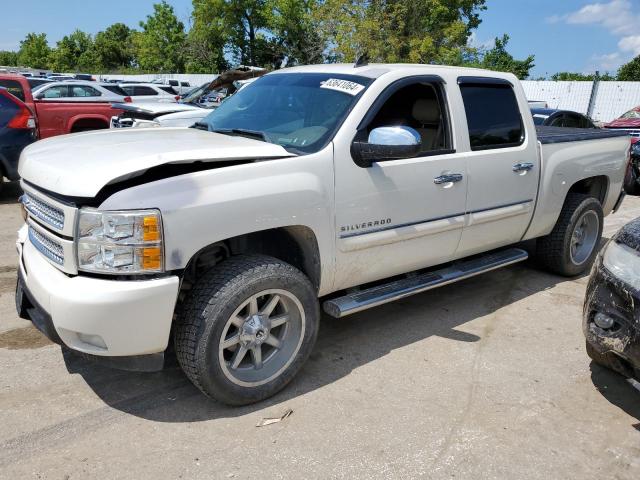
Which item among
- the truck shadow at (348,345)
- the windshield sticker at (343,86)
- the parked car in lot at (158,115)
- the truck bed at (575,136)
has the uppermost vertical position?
the windshield sticker at (343,86)

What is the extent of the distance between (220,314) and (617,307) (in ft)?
6.94

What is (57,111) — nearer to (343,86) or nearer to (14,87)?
(14,87)

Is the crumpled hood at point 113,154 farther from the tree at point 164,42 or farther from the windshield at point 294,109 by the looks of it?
the tree at point 164,42

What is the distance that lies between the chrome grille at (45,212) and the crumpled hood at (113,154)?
11cm

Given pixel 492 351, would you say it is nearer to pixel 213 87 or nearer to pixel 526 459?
pixel 526 459

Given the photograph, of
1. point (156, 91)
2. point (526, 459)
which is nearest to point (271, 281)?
point (526, 459)

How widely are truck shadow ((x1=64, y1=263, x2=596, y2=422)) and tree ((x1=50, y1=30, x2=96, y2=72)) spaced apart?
265 feet

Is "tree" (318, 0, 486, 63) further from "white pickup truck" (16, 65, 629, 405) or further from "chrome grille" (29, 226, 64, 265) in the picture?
"chrome grille" (29, 226, 64, 265)

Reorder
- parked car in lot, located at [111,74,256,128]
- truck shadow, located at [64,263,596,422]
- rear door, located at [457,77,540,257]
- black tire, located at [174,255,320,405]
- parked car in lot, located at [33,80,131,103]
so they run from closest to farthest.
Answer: black tire, located at [174,255,320,405] < truck shadow, located at [64,263,596,422] < rear door, located at [457,77,540,257] < parked car in lot, located at [111,74,256,128] < parked car in lot, located at [33,80,131,103]

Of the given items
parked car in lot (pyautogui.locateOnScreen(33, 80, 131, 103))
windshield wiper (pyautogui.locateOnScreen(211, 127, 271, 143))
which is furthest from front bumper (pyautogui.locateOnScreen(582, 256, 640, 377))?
parked car in lot (pyautogui.locateOnScreen(33, 80, 131, 103))

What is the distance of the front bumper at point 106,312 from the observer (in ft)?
8.25

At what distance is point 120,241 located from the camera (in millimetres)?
2523

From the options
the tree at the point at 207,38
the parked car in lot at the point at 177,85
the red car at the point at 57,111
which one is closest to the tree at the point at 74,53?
the tree at the point at 207,38

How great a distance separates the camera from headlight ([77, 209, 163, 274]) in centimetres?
252
